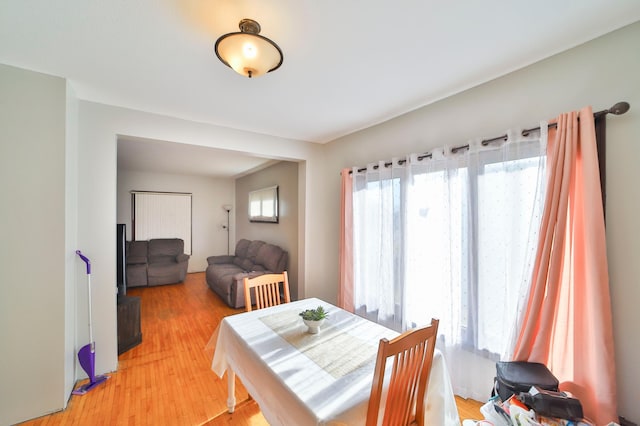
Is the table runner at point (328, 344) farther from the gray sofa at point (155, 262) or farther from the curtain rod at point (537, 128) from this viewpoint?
the gray sofa at point (155, 262)

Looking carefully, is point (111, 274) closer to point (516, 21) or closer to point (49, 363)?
point (49, 363)

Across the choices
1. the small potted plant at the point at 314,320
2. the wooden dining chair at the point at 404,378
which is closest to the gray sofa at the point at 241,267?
the small potted plant at the point at 314,320

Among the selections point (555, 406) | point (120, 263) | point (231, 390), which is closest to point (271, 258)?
point (120, 263)

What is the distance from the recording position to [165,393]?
2068 mm

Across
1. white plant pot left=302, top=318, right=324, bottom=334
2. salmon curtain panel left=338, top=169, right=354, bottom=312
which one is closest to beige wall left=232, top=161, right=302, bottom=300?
salmon curtain panel left=338, top=169, right=354, bottom=312

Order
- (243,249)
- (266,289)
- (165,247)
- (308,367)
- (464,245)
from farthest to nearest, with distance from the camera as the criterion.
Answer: (165,247), (243,249), (266,289), (464,245), (308,367)

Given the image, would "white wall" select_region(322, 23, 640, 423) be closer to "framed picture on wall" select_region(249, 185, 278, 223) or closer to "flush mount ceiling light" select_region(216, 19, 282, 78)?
"flush mount ceiling light" select_region(216, 19, 282, 78)

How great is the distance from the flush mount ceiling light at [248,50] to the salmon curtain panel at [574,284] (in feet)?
5.54

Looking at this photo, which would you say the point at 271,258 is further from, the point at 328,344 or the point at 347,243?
the point at 328,344

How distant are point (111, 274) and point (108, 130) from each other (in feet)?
4.28

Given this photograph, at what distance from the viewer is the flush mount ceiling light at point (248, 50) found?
1.24 metres

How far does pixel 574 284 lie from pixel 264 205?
4.71m

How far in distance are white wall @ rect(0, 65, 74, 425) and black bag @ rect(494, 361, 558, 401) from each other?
2934mm

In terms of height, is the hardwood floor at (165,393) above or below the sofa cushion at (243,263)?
below
